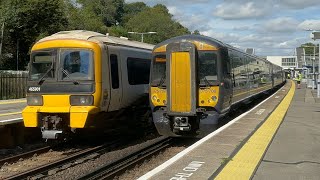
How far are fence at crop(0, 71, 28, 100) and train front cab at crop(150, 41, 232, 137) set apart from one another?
17209mm

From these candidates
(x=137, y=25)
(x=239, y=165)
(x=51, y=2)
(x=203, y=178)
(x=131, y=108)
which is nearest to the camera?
(x=203, y=178)

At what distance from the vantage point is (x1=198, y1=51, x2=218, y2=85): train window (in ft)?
39.8

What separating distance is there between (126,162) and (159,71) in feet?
9.42

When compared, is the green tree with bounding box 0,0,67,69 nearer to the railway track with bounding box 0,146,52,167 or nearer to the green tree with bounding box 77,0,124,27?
the railway track with bounding box 0,146,52,167

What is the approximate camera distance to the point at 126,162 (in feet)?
35.5

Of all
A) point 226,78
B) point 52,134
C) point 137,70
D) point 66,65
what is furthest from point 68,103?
point 226,78

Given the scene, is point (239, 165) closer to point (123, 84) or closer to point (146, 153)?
point (146, 153)

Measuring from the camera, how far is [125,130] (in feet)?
48.0

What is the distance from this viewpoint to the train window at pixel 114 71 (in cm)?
1263

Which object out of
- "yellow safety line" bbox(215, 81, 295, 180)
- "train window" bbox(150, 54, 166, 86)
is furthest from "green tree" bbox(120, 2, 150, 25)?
"yellow safety line" bbox(215, 81, 295, 180)

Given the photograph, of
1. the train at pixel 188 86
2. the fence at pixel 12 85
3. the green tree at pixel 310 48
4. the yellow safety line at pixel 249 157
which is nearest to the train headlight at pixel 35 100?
the train at pixel 188 86

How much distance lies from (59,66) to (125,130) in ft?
11.7

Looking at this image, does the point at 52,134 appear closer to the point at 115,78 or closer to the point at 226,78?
the point at 115,78

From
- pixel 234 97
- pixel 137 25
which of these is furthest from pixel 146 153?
pixel 137 25
